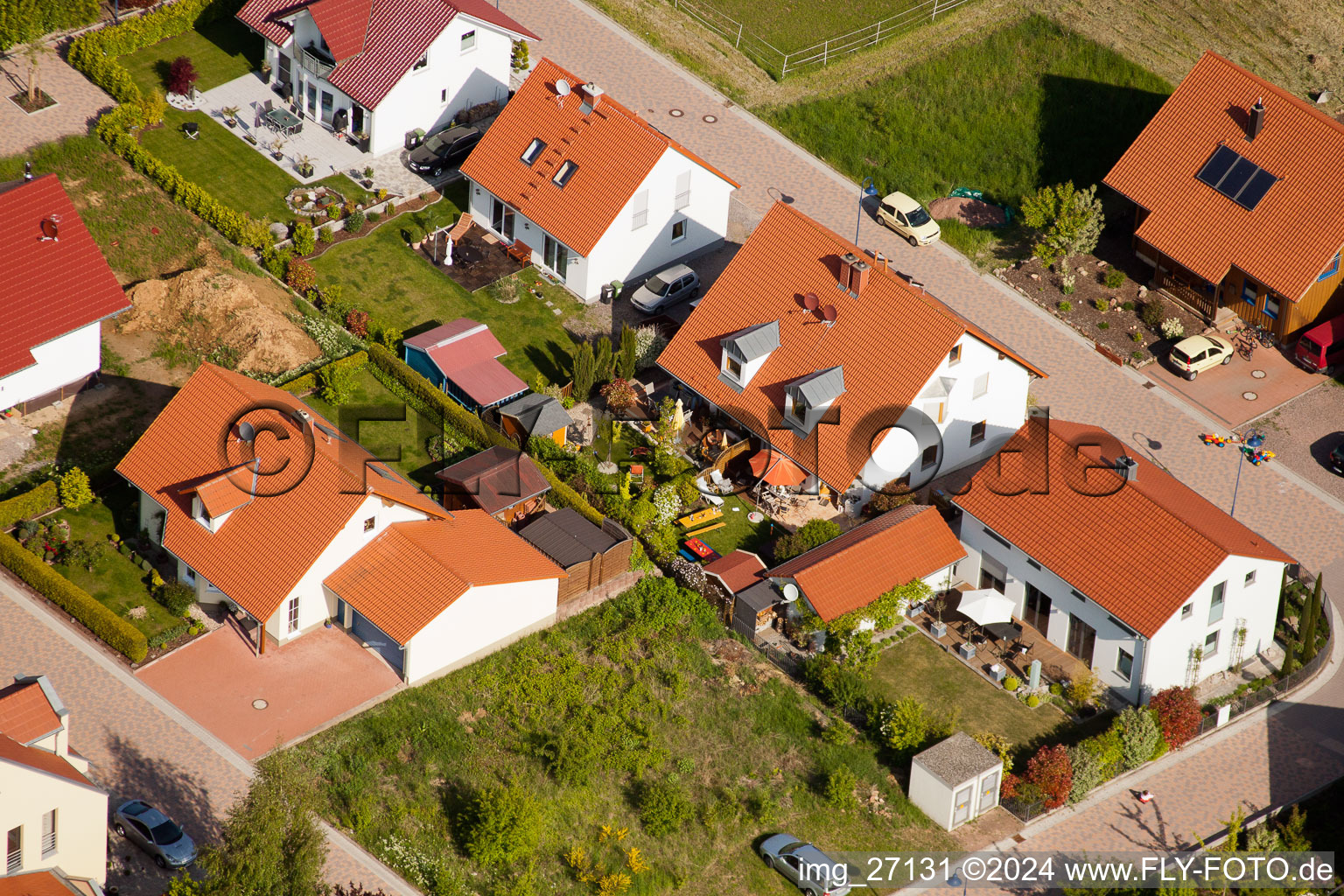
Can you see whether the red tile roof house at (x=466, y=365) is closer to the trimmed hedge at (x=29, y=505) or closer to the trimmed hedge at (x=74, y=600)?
the trimmed hedge at (x=29, y=505)

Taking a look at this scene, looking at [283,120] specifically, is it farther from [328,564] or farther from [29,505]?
[328,564]

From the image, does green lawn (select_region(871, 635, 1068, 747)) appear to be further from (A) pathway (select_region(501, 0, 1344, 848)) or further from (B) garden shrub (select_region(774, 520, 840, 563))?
(B) garden shrub (select_region(774, 520, 840, 563))

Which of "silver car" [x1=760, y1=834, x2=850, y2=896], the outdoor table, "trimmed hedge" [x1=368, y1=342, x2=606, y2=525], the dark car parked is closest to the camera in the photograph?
"silver car" [x1=760, y1=834, x2=850, y2=896]

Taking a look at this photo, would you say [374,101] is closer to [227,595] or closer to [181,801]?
[227,595]

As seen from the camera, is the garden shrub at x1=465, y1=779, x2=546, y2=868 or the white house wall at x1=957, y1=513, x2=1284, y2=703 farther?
the white house wall at x1=957, y1=513, x2=1284, y2=703

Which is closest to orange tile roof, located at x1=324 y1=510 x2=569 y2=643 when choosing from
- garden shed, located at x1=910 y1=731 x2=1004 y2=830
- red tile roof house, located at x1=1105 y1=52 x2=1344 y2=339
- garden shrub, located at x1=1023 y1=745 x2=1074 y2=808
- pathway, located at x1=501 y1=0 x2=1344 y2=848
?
garden shed, located at x1=910 y1=731 x2=1004 y2=830

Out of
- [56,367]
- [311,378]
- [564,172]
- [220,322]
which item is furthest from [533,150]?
[56,367]
